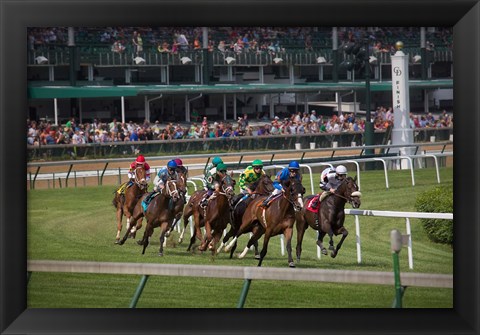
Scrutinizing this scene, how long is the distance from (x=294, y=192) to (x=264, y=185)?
60 cm

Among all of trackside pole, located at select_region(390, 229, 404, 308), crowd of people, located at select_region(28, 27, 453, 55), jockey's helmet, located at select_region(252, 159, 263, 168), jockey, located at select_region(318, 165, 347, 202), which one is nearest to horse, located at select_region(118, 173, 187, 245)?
jockey's helmet, located at select_region(252, 159, 263, 168)

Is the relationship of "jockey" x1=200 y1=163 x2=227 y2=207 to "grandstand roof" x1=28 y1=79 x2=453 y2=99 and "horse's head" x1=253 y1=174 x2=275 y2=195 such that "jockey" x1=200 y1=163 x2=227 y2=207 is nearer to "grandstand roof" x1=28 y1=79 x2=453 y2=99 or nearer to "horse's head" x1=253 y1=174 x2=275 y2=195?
"horse's head" x1=253 y1=174 x2=275 y2=195

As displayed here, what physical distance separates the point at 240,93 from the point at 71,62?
113 cm

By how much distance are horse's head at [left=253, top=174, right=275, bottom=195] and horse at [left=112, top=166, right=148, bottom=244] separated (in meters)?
1.16

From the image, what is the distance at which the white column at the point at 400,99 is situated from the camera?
8461mm

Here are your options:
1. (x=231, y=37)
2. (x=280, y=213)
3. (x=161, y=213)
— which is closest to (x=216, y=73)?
(x=231, y=37)

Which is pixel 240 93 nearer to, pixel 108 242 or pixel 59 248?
pixel 59 248

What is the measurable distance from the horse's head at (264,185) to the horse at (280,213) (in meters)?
0.10

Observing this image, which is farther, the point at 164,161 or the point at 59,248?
the point at 164,161

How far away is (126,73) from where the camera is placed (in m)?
8.11

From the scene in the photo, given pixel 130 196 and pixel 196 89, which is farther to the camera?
pixel 130 196

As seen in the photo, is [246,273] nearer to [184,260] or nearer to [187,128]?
[187,128]

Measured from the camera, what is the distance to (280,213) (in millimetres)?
9148
